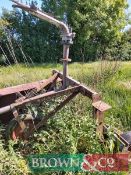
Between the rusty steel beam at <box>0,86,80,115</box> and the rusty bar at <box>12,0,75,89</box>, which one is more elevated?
the rusty bar at <box>12,0,75,89</box>

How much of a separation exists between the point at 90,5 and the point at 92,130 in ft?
84.6

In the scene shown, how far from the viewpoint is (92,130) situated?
424cm

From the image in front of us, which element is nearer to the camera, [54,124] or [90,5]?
[54,124]

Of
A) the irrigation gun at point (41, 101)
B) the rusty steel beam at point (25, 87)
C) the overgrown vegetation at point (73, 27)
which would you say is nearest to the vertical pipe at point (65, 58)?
the irrigation gun at point (41, 101)

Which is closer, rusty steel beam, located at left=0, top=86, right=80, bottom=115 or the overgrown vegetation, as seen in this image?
rusty steel beam, located at left=0, top=86, right=80, bottom=115

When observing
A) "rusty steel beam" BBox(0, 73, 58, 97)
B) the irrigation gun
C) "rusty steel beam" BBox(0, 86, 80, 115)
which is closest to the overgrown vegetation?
"rusty steel beam" BBox(0, 73, 58, 97)

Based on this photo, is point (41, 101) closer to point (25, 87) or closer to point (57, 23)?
point (25, 87)

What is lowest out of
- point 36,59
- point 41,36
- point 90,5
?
point 36,59

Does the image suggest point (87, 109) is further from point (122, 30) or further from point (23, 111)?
point (122, 30)

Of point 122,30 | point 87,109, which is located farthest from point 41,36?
point 87,109

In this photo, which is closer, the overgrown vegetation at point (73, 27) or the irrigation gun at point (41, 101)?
the irrigation gun at point (41, 101)

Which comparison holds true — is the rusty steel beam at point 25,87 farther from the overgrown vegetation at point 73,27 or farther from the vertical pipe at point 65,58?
the overgrown vegetation at point 73,27

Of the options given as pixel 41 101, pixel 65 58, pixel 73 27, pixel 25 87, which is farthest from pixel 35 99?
pixel 73 27

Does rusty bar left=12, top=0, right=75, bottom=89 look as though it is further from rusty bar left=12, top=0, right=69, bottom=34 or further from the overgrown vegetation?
the overgrown vegetation
